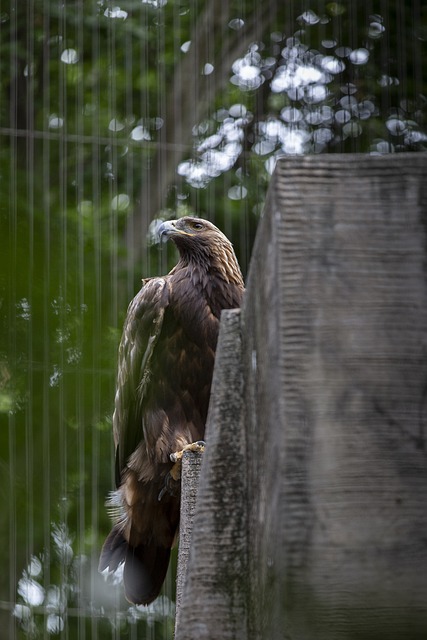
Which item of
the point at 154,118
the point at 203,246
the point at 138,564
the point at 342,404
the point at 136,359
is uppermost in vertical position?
the point at 154,118

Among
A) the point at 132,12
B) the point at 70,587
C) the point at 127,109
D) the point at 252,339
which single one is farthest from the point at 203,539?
the point at 132,12

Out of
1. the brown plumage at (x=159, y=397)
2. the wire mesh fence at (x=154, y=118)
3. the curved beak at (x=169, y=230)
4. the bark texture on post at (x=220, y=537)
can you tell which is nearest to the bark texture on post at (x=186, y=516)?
the bark texture on post at (x=220, y=537)

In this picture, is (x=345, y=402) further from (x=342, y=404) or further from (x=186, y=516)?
(x=186, y=516)

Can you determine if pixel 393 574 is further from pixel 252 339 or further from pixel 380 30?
pixel 380 30

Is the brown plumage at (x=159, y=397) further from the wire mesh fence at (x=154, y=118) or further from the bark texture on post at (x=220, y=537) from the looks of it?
the bark texture on post at (x=220, y=537)

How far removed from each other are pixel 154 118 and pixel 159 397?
2.16 m

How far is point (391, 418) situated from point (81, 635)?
4064 mm

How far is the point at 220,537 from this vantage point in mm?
1095

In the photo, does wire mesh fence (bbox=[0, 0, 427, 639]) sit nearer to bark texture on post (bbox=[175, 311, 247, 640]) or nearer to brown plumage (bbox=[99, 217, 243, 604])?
brown plumage (bbox=[99, 217, 243, 604])

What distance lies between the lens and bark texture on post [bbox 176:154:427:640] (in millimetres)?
944

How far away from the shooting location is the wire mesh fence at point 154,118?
465 cm

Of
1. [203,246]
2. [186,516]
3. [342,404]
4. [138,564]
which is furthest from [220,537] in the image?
[203,246]

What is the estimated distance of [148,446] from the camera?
3.95 meters

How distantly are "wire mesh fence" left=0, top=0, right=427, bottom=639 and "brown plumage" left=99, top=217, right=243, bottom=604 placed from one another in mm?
179
